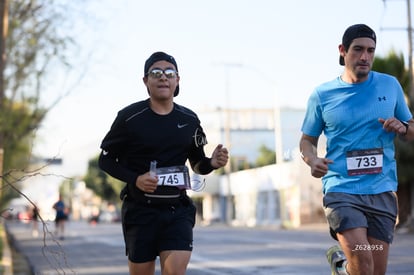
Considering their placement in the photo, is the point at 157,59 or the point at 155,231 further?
the point at 157,59

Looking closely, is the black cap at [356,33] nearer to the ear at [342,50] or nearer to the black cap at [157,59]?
the ear at [342,50]

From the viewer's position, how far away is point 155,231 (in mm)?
6688

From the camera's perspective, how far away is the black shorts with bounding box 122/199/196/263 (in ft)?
21.8

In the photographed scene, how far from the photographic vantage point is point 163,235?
668cm

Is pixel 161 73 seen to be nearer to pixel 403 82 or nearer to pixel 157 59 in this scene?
pixel 157 59

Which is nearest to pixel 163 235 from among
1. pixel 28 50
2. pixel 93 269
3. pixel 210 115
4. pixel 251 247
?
pixel 93 269

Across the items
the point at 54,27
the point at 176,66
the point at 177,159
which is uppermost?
the point at 54,27

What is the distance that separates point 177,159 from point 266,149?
83220 millimetres

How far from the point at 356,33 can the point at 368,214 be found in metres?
1.22

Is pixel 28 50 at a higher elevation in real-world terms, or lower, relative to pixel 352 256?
higher

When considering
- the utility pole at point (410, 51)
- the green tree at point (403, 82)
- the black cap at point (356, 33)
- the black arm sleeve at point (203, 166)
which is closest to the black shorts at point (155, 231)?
the black arm sleeve at point (203, 166)

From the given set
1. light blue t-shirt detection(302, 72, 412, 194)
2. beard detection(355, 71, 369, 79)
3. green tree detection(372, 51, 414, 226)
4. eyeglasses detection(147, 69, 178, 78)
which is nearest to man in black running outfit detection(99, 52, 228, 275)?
eyeglasses detection(147, 69, 178, 78)

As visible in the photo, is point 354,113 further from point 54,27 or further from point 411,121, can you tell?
point 54,27

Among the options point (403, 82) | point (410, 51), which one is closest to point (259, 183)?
point (403, 82)
